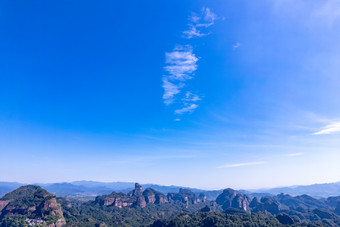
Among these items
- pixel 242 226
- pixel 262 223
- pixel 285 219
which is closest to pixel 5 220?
pixel 242 226

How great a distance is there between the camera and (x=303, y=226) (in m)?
119

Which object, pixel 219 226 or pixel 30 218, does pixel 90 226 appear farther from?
pixel 219 226

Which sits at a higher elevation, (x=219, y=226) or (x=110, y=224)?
(x=219, y=226)

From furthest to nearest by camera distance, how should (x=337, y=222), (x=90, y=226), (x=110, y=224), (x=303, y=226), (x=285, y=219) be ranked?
(x=337, y=222)
(x=110, y=224)
(x=285, y=219)
(x=90, y=226)
(x=303, y=226)

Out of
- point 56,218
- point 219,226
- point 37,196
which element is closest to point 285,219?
A: point 219,226

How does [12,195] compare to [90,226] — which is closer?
[90,226]

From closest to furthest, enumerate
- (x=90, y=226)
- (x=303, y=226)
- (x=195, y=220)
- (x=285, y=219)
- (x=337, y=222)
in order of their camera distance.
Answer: (x=303, y=226)
(x=195, y=220)
(x=90, y=226)
(x=285, y=219)
(x=337, y=222)

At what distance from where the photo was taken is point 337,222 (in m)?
186

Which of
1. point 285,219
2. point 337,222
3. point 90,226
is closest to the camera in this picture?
point 90,226

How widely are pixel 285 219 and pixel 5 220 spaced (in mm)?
206937

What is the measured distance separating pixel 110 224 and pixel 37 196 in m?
65.6

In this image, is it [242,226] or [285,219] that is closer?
[242,226]

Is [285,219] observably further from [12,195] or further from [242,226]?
[12,195]


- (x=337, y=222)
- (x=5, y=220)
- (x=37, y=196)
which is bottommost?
(x=337, y=222)
